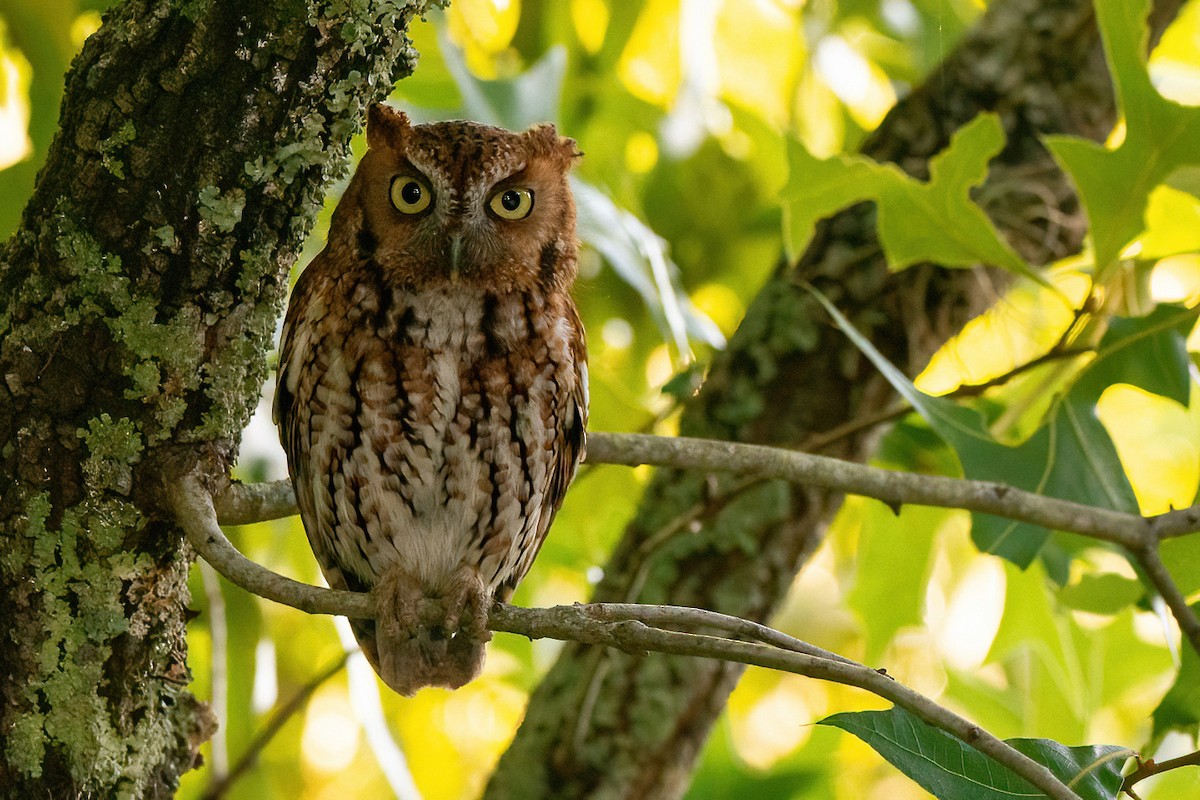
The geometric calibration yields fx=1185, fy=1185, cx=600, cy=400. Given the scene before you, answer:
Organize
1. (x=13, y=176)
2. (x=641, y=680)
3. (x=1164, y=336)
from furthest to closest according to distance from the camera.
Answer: (x=641, y=680)
(x=13, y=176)
(x=1164, y=336)

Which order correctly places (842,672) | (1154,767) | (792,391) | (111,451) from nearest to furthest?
1. (842,672)
2. (1154,767)
3. (111,451)
4. (792,391)

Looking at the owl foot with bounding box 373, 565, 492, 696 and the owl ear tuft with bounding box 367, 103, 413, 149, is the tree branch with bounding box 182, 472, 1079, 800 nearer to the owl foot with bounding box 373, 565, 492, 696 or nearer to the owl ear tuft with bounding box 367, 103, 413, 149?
the owl foot with bounding box 373, 565, 492, 696

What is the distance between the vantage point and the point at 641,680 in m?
2.29

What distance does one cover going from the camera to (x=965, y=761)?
47.9 inches

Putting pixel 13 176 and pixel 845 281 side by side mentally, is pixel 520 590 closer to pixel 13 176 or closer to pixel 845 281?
pixel 845 281

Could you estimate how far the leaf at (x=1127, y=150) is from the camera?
1902mm

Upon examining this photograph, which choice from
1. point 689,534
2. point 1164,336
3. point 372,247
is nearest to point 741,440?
point 689,534

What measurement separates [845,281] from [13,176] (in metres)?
1.63

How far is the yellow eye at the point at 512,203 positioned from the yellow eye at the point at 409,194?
0.09 meters

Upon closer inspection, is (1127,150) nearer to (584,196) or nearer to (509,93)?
(584,196)

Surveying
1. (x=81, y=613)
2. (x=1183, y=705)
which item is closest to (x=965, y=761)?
(x=1183, y=705)

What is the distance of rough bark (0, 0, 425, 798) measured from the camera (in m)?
1.24

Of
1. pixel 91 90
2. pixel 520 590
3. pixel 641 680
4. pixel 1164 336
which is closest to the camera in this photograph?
pixel 91 90

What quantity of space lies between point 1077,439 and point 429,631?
1.10 meters
